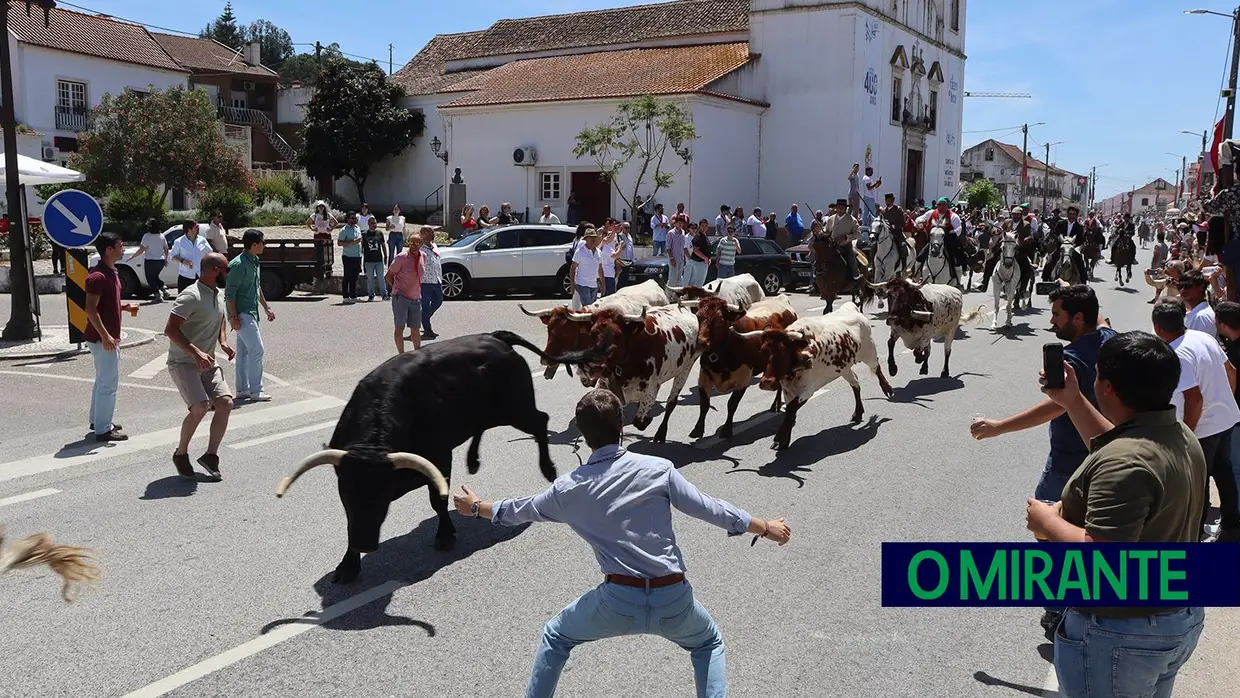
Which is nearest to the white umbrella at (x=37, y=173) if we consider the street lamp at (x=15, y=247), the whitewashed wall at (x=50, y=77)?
the street lamp at (x=15, y=247)

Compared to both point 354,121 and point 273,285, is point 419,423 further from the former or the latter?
point 354,121

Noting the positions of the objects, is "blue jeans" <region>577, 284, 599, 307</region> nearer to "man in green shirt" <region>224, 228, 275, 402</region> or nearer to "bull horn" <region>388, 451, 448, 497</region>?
"man in green shirt" <region>224, 228, 275, 402</region>

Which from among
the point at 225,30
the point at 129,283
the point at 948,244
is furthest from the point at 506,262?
the point at 225,30

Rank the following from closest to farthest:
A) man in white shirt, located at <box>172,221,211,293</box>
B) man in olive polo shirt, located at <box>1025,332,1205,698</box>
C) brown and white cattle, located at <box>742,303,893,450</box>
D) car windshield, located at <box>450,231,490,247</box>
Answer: man in olive polo shirt, located at <box>1025,332,1205,698</box>, brown and white cattle, located at <box>742,303,893,450</box>, man in white shirt, located at <box>172,221,211,293</box>, car windshield, located at <box>450,231,490,247</box>

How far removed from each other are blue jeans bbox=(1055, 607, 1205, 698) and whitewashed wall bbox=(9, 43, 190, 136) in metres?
47.0

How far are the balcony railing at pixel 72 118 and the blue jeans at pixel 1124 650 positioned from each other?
1913 inches

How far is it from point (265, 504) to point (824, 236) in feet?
46.9

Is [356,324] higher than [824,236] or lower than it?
lower

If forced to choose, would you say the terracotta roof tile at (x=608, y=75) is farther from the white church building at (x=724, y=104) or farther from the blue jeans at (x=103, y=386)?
the blue jeans at (x=103, y=386)

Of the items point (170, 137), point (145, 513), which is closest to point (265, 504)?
point (145, 513)

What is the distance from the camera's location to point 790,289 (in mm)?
27266

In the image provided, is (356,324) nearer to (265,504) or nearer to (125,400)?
(125,400)

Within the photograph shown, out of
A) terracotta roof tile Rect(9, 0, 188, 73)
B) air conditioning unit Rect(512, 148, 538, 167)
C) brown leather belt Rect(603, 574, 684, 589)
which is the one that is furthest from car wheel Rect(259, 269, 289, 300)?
terracotta roof tile Rect(9, 0, 188, 73)

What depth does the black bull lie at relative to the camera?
19.7 ft
